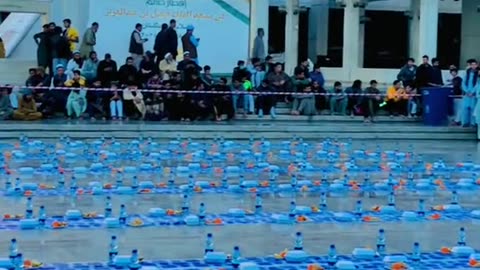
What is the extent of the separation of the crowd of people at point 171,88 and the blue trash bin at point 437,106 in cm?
31

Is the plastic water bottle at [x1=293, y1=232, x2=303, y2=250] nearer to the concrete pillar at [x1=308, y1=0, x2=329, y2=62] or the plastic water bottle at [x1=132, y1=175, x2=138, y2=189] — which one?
the plastic water bottle at [x1=132, y1=175, x2=138, y2=189]

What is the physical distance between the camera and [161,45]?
23.8 m

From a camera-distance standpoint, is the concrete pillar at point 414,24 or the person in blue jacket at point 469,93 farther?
the concrete pillar at point 414,24

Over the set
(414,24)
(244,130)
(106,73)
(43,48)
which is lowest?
(244,130)

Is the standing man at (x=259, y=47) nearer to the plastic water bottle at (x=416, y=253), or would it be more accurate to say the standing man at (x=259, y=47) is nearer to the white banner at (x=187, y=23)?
the white banner at (x=187, y=23)

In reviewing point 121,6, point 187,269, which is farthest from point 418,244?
point 121,6

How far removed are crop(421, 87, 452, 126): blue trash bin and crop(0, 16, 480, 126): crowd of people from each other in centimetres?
31

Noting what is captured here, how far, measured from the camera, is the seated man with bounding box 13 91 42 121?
69.4ft

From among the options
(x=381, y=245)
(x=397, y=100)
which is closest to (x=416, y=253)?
(x=381, y=245)

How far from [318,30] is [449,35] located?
512 cm

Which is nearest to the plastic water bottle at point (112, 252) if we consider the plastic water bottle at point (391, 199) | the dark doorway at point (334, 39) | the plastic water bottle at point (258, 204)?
the plastic water bottle at point (258, 204)

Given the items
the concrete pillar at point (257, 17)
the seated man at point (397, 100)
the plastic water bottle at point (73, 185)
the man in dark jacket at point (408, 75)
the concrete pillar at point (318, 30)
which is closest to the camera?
the plastic water bottle at point (73, 185)

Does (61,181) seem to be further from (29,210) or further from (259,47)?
(259,47)

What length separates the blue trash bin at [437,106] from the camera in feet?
76.0
